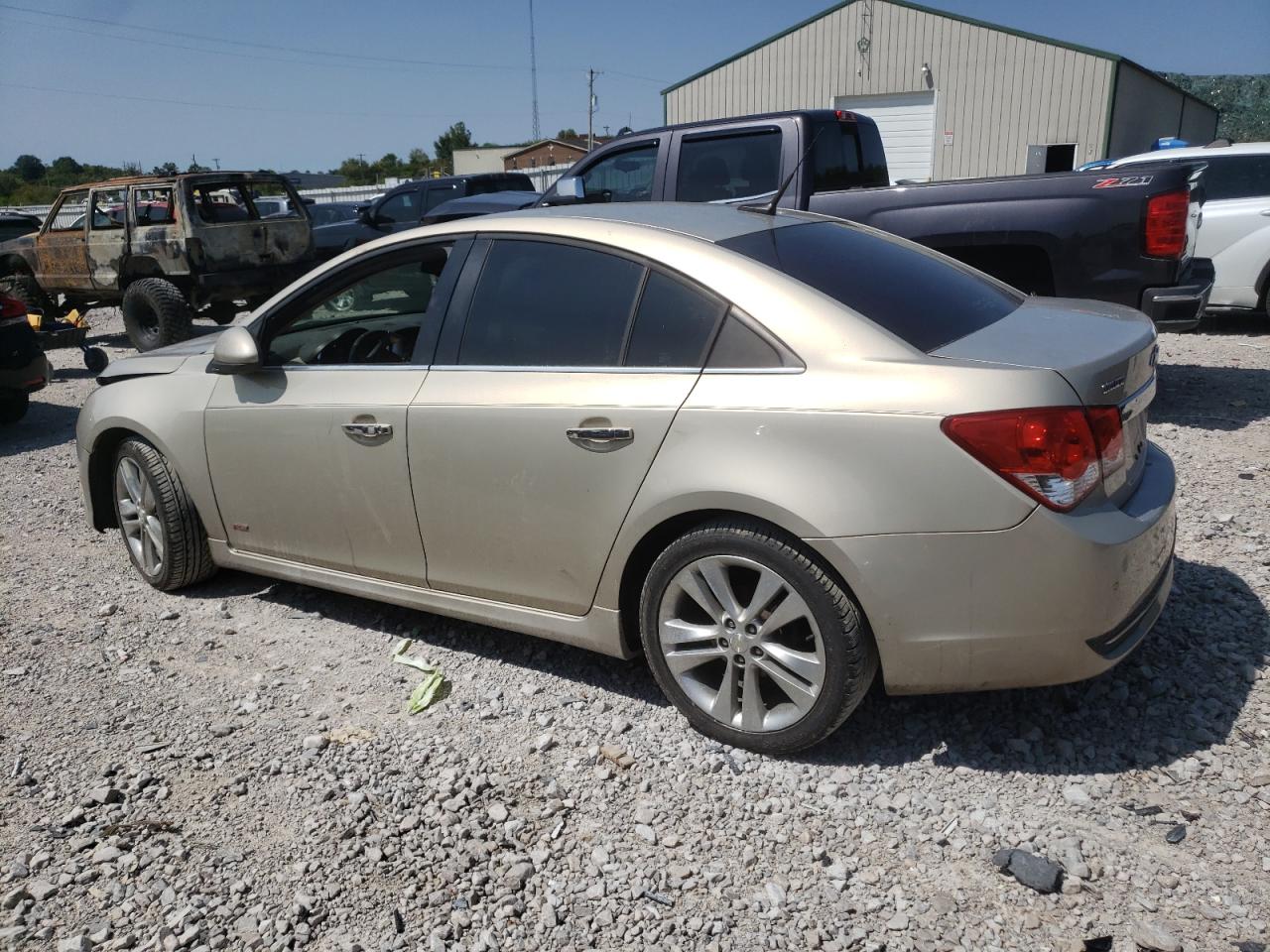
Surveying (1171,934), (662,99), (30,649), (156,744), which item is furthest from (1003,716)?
(662,99)

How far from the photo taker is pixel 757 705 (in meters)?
2.98

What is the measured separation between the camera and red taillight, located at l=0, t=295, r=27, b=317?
8047 millimetres

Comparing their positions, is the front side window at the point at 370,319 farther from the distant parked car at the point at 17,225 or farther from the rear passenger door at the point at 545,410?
the distant parked car at the point at 17,225

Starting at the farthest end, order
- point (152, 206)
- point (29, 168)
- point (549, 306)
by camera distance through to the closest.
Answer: point (29, 168)
point (152, 206)
point (549, 306)

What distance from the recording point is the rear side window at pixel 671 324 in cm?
Result: 297

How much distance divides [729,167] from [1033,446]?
513cm

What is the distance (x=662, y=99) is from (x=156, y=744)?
2471 centimetres

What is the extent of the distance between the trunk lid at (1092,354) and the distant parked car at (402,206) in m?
12.8

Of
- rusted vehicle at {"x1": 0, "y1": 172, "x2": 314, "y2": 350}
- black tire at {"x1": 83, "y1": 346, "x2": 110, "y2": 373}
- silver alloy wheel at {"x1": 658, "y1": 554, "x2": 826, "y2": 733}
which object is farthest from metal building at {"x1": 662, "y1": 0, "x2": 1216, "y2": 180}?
silver alloy wheel at {"x1": 658, "y1": 554, "x2": 826, "y2": 733}

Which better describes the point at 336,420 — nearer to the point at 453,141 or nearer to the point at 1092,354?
the point at 1092,354

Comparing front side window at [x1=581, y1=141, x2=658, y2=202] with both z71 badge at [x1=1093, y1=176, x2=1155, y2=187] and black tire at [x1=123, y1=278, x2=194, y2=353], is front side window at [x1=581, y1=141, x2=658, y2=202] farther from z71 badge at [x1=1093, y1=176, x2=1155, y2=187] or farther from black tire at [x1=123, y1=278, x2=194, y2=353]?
black tire at [x1=123, y1=278, x2=194, y2=353]

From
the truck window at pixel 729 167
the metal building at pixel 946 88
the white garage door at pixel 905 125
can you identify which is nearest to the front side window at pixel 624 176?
the truck window at pixel 729 167

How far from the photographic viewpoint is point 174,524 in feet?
14.1

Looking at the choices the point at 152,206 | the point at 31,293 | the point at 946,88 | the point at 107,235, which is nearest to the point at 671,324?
the point at 152,206
